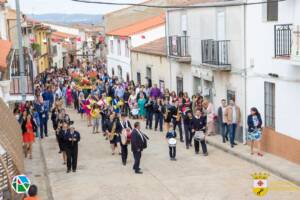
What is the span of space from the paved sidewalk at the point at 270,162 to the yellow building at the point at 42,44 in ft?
106

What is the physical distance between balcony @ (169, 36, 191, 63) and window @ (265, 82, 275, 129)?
25.4 feet

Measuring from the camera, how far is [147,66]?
33.9 metres

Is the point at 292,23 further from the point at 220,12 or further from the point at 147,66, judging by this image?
the point at 147,66

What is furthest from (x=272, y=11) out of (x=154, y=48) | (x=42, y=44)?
(x=42, y=44)

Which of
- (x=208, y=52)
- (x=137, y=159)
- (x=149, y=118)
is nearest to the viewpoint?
(x=137, y=159)

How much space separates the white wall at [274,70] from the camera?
53.3 ft

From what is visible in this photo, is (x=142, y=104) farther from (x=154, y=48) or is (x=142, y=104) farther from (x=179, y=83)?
(x=154, y=48)

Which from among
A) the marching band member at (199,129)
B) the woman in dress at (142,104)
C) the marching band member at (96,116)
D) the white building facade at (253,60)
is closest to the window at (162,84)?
the woman in dress at (142,104)

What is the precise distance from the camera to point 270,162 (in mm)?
16609

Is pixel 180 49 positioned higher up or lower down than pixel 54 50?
higher up

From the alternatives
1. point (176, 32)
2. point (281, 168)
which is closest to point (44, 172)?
point (281, 168)

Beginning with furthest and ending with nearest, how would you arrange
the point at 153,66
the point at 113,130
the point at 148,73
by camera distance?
the point at 148,73 → the point at 153,66 → the point at 113,130

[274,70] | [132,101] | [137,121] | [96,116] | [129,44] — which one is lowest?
[137,121]

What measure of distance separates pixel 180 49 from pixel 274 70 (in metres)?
9.36
